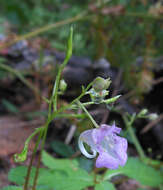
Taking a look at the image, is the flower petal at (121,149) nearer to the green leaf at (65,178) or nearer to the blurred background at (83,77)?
the green leaf at (65,178)

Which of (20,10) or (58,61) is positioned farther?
(20,10)

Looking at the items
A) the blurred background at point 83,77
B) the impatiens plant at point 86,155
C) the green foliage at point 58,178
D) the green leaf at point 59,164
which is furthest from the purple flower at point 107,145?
the blurred background at point 83,77

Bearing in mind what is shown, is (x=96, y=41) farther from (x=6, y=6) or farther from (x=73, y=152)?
(x=6, y=6)

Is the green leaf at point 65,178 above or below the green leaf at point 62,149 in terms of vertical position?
below

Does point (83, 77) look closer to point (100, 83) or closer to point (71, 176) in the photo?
point (71, 176)

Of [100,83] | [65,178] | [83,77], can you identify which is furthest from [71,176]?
[83,77]

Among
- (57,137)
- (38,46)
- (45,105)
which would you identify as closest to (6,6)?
(38,46)
